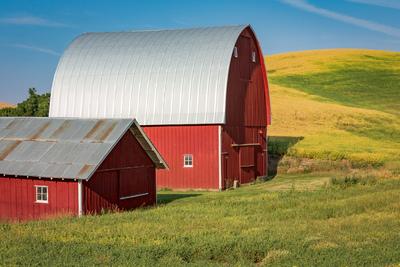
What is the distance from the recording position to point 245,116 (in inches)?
1609

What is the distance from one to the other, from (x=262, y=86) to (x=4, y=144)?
20668 mm

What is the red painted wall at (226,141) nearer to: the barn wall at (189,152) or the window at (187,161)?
the barn wall at (189,152)

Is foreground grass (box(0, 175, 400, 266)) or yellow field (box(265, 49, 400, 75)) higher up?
yellow field (box(265, 49, 400, 75))

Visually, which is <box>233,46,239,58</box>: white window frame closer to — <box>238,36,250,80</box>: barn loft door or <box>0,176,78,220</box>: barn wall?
<box>238,36,250,80</box>: barn loft door

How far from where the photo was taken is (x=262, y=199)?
27531 mm

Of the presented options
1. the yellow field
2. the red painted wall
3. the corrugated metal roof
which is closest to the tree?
the corrugated metal roof

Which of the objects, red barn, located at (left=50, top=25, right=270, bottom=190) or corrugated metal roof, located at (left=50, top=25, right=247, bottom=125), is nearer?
red barn, located at (left=50, top=25, right=270, bottom=190)

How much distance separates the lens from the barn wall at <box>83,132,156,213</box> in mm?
25562

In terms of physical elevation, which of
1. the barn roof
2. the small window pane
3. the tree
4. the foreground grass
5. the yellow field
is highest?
the yellow field

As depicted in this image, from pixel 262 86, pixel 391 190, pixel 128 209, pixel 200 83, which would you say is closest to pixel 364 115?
pixel 262 86

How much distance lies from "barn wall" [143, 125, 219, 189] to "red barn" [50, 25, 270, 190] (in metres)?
0.06

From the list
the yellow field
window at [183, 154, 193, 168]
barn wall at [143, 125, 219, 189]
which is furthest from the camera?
the yellow field

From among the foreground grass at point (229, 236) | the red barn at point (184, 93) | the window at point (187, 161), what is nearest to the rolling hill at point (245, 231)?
the foreground grass at point (229, 236)

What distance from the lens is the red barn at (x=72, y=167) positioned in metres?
25.2
